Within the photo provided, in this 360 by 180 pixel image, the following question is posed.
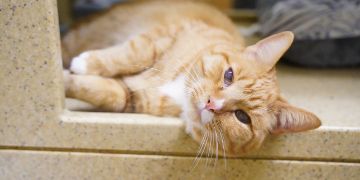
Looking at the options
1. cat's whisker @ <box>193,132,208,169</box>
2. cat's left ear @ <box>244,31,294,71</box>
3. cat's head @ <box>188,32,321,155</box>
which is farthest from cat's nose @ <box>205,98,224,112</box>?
cat's left ear @ <box>244,31,294,71</box>

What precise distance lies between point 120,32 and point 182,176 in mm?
870

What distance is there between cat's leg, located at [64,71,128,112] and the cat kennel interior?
75 millimetres

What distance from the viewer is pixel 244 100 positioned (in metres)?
1.11

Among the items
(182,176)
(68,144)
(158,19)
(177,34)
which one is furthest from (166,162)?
(158,19)

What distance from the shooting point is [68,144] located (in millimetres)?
1212

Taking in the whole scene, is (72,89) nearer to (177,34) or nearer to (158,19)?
(177,34)

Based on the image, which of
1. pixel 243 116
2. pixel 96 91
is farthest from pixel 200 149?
pixel 96 91

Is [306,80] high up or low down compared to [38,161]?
up

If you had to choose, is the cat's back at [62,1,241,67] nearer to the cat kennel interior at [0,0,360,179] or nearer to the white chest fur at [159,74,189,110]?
the white chest fur at [159,74,189,110]

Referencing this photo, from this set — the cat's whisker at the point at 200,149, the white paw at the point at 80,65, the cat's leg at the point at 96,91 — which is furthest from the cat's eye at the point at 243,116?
the white paw at the point at 80,65

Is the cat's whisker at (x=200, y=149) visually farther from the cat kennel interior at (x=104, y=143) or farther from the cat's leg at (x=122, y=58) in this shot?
the cat's leg at (x=122, y=58)

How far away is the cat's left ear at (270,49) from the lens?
1108 millimetres

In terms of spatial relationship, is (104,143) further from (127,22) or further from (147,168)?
(127,22)

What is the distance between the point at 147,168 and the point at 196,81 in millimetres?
330
